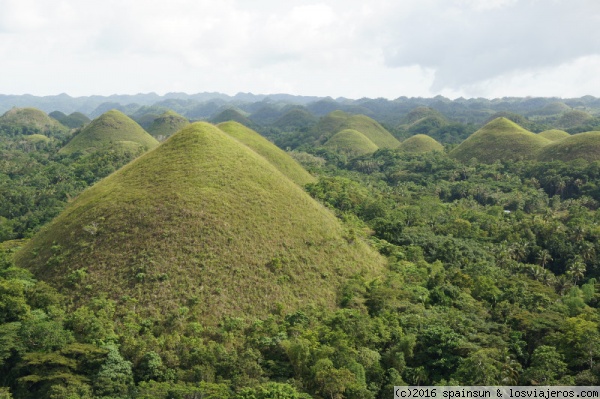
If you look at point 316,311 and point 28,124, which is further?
point 28,124

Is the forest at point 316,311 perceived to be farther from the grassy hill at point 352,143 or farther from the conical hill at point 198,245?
the grassy hill at point 352,143

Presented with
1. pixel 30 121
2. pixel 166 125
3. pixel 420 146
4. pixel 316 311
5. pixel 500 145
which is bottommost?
pixel 316 311

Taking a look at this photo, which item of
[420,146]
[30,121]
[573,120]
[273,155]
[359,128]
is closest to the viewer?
[273,155]

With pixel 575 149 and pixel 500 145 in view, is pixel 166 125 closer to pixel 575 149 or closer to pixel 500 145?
pixel 500 145

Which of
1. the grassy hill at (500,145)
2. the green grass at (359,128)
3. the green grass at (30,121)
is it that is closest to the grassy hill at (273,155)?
the grassy hill at (500,145)

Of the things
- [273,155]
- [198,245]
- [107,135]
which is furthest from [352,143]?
[198,245]

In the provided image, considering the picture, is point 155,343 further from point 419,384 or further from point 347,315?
point 419,384

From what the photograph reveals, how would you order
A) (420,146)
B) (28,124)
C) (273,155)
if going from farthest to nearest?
(28,124) < (420,146) < (273,155)
